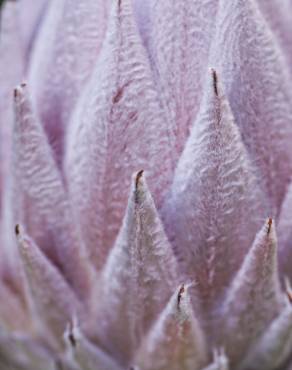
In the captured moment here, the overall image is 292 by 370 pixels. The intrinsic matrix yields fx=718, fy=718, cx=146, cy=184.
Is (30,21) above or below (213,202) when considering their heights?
above

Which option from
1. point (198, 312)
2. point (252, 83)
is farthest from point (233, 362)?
point (252, 83)

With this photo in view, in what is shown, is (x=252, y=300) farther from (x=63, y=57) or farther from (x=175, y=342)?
(x=63, y=57)

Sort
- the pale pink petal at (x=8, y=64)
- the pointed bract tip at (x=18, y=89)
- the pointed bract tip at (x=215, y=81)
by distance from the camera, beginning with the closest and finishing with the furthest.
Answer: the pointed bract tip at (x=215, y=81)
the pointed bract tip at (x=18, y=89)
the pale pink petal at (x=8, y=64)

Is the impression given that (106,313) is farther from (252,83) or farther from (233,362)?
(252,83)

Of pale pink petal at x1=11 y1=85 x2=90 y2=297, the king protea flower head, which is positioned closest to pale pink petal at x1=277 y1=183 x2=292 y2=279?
the king protea flower head

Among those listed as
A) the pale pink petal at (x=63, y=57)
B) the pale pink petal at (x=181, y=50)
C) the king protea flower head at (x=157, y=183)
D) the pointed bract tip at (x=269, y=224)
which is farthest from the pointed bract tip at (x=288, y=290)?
the pale pink petal at (x=63, y=57)

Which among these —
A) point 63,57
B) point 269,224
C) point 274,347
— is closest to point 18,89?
point 63,57

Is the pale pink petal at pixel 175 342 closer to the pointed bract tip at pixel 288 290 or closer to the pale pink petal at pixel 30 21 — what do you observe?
the pointed bract tip at pixel 288 290
